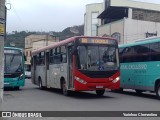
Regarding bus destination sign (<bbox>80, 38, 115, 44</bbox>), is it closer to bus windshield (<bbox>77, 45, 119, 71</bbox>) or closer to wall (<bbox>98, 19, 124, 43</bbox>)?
bus windshield (<bbox>77, 45, 119, 71</bbox>)

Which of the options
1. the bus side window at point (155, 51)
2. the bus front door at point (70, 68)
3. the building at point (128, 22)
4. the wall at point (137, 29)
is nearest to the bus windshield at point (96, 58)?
the bus front door at point (70, 68)

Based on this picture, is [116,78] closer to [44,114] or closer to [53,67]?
[53,67]

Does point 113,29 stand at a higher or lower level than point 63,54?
higher

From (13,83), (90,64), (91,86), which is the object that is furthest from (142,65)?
(13,83)

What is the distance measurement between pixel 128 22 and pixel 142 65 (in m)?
27.0

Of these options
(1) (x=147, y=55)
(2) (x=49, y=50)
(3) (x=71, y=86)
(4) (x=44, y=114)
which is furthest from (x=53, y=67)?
(4) (x=44, y=114)

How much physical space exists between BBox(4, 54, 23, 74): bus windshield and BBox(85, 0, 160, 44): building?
911 inches

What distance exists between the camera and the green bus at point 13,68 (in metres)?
24.7

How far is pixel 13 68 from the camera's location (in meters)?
25.1

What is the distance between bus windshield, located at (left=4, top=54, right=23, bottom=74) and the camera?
24.9 metres

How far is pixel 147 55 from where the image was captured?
18906 mm

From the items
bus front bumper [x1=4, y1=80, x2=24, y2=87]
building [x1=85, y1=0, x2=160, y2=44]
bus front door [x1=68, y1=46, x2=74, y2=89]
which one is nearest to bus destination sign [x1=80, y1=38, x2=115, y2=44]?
bus front door [x1=68, y1=46, x2=74, y2=89]

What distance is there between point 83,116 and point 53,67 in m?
Answer: 10.5

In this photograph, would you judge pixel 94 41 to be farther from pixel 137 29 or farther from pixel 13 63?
pixel 137 29
